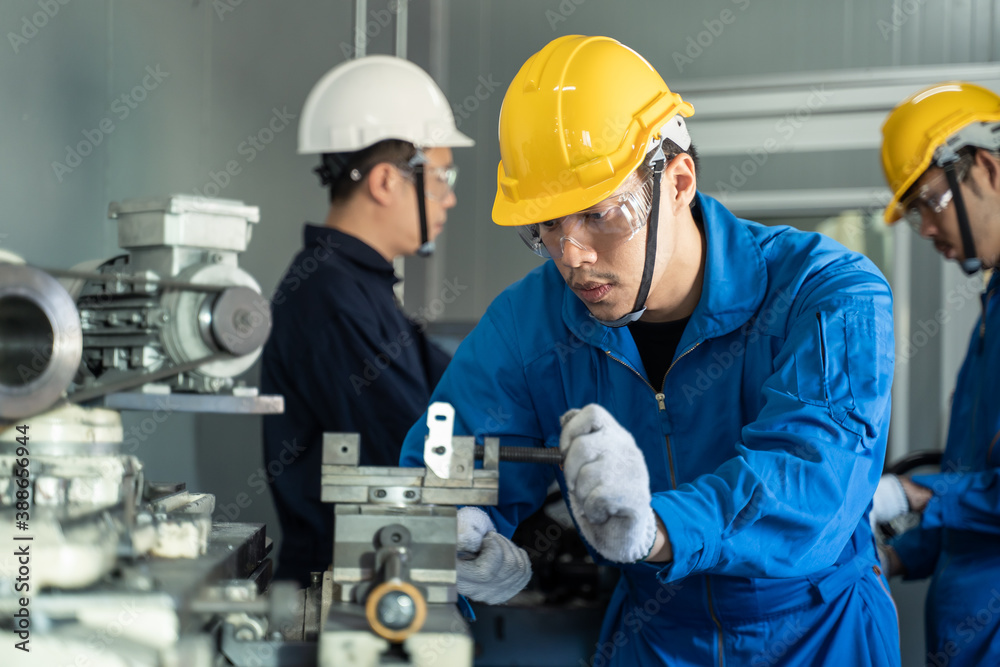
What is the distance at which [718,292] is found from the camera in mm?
1378

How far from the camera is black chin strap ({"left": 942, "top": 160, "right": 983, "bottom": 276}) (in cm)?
218

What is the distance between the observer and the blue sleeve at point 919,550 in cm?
225

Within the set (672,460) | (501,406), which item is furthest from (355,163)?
(672,460)

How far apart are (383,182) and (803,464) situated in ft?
5.71

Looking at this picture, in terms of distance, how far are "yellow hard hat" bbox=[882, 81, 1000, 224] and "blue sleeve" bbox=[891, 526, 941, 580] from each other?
0.93 metres

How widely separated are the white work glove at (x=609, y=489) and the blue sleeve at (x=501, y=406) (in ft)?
1.37

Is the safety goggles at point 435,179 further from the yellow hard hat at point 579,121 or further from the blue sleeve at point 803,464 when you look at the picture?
the blue sleeve at point 803,464

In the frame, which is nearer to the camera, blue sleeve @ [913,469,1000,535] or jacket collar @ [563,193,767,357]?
jacket collar @ [563,193,767,357]

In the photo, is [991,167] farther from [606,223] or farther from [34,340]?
[34,340]

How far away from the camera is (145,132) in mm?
2232

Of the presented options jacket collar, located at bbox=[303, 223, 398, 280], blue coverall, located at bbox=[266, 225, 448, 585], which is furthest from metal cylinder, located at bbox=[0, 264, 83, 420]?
jacket collar, located at bbox=[303, 223, 398, 280]

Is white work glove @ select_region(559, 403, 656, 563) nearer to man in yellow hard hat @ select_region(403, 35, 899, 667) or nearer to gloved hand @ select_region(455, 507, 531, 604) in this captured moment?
man in yellow hard hat @ select_region(403, 35, 899, 667)

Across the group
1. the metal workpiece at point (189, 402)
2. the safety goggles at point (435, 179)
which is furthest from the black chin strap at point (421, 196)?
the metal workpiece at point (189, 402)

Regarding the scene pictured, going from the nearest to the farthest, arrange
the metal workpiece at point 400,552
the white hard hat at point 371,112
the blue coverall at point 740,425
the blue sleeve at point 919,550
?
the metal workpiece at point 400,552, the blue coverall at point 740,425, the blue sleeve at point 919,550, the white hard hat at point 371,112
